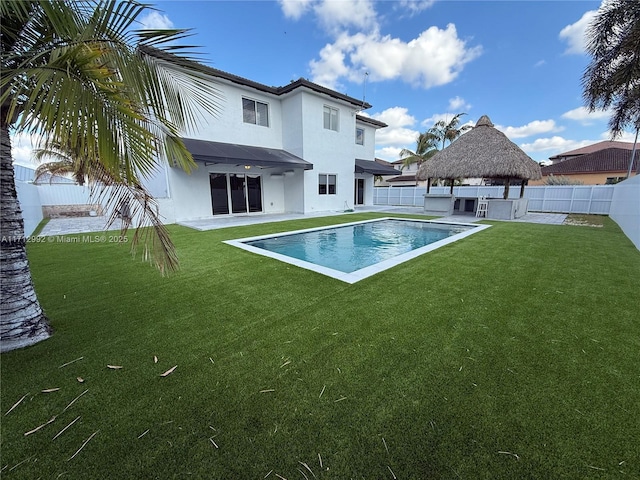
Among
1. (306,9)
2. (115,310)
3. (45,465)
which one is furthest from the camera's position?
(306,9)

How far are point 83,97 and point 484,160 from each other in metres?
17.2

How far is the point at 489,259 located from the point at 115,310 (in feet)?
25.2

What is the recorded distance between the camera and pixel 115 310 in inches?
156

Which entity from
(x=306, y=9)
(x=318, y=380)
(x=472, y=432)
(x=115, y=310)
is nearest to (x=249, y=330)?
(x=318, y=380)

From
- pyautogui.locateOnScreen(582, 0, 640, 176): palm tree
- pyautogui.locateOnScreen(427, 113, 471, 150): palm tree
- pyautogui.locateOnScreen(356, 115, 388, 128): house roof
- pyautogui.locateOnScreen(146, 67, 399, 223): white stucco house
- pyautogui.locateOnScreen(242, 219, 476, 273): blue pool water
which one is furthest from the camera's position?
pyautogui.locateOnScreen(427, 113, 471, 150): palm tree

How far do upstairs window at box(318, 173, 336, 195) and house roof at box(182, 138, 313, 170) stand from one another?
80.7 inches

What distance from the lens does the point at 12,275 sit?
2.85 meters

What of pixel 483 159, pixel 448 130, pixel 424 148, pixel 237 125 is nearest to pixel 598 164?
pixel 448 130

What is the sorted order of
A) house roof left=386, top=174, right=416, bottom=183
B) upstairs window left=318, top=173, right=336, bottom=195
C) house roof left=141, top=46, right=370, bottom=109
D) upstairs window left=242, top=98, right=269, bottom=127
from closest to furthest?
house roof left=141, top=46, right=370, bottom=109
upstairs window left=242, top=98, right=269, bottom=127
upstairs window left=318, top=173, right=336, bottom=195
house roof left=386, top=174, right=416, bottom=183

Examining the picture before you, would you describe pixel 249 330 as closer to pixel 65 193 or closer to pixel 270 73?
pixel 270 73

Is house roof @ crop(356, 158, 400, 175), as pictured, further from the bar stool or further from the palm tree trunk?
the palm tree trunk

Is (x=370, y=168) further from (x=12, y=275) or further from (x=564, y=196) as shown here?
(x=12, y=275)

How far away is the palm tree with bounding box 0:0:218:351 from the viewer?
197 centimetres

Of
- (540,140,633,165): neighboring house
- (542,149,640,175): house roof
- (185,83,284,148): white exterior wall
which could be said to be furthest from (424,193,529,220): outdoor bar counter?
(540,140,633,165): neighboring house
